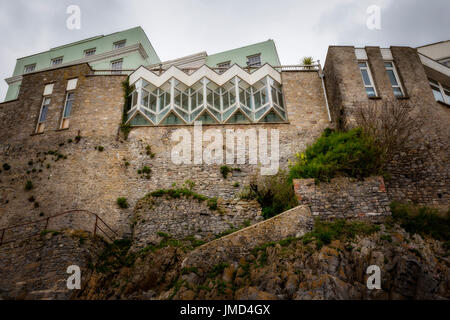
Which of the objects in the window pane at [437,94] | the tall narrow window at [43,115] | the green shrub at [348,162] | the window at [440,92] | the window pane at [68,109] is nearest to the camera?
the green shrub at [348,162]

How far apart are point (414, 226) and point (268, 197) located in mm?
5658

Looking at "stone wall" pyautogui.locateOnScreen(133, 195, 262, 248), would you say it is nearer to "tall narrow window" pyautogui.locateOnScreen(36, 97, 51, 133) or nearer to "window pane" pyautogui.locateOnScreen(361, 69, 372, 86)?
"tall narrow window" pyautogui.locateOnScreen(36, 97, 51, 133)

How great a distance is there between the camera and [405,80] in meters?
17.7

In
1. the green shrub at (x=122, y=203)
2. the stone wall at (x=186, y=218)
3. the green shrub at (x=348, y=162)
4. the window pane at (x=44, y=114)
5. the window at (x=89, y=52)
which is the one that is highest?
the window at (x=89, y=52)

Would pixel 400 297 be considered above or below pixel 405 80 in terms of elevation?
below

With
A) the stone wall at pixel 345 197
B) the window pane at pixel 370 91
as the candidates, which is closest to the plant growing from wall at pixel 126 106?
the stone wall at pixel 345 197

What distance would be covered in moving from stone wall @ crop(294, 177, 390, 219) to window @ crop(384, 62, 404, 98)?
7.30 metres

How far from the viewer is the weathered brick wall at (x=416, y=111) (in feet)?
47.4

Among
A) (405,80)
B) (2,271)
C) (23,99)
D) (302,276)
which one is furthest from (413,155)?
(23,99)

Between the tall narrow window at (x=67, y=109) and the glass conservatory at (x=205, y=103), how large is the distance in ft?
12.5

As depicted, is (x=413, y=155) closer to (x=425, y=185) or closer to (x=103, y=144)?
(x=425, y=185)

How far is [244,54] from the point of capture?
2602 centimetres

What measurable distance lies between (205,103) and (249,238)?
9.50 metres

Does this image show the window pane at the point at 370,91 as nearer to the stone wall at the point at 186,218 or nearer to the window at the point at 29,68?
the stone wall at the point at 186,218
